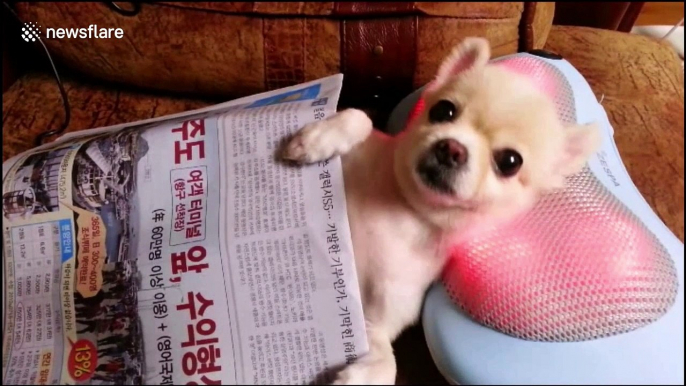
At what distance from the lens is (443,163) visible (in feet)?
2.59

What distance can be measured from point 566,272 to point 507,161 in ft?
0.56

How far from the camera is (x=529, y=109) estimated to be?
824 millimetres

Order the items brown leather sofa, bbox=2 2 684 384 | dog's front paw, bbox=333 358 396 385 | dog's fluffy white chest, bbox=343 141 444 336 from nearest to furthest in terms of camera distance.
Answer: dog's front paw, bbox=333 358 396 385, dog's fluffy white chest, bbox=343 141 444 336, brown leather sofa, bbox=2 2 684 384

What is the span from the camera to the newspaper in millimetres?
786

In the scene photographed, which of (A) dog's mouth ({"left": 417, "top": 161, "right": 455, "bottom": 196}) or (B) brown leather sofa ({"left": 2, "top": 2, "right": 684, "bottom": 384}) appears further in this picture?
(B) brown leather sofa ({"left": 2, "top": 2, "right": 684, "bottom": 384})

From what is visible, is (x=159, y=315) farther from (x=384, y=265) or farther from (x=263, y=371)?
(x=384, y=265)

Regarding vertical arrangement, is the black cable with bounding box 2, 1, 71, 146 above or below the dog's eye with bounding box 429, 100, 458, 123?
below

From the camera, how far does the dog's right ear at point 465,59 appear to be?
2.94ft

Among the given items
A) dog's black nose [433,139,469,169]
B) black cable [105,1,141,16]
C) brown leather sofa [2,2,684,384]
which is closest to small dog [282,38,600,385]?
dog's black nose [433,139,469,169]

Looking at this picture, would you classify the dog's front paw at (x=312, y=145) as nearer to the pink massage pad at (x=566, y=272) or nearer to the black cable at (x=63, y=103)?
the pink massage pad at (x=566, y=272)

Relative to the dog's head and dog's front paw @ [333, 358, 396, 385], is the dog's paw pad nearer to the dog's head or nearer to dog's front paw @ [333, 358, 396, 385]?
the dog's head

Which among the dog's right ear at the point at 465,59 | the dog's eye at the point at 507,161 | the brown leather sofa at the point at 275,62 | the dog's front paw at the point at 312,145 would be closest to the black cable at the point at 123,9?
the brown leather sofa at the point at 275,62

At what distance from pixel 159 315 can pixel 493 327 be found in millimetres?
445

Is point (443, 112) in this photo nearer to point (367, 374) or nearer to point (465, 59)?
point (465, 59)
